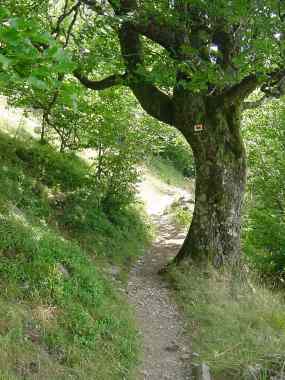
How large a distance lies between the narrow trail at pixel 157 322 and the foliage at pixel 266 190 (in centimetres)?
244

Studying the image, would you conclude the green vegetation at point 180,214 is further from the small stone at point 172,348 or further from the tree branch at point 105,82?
the small stone at point 172,348

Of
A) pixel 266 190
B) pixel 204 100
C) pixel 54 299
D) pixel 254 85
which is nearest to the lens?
pixel 54 299

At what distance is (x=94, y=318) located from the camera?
577cm

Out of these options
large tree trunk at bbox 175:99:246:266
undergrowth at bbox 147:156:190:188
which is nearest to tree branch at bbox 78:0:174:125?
large tree trunk at bbox 175:99:246:266

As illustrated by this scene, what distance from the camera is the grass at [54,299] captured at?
14.9 ft

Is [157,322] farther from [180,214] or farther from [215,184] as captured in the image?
[180,214]

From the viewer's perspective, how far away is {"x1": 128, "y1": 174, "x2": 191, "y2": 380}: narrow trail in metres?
5.67

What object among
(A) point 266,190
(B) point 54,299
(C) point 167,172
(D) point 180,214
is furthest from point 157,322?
(C) point 167,172

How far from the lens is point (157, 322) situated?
7.17m

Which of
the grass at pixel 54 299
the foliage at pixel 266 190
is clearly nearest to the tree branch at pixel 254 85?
the foliage at pixel 266 190

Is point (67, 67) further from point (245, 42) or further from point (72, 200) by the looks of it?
point (72, 200)

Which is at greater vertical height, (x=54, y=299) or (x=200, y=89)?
(x=200, y=89)

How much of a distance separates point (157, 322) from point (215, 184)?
339cm

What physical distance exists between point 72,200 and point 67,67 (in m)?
8.64
